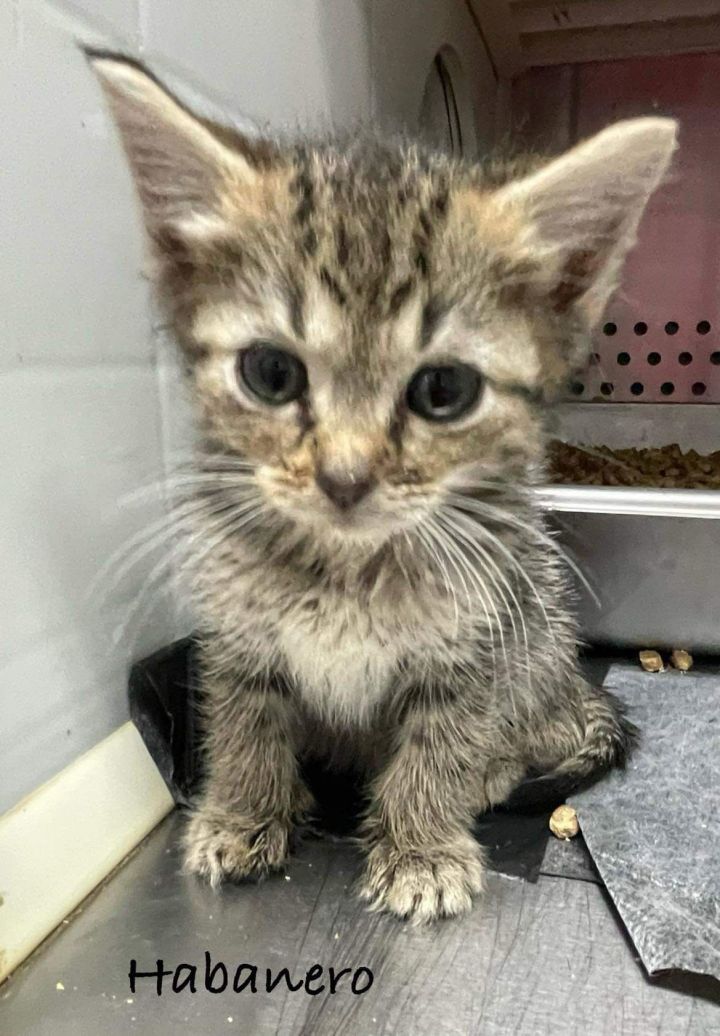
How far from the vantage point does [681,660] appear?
1.42 metres

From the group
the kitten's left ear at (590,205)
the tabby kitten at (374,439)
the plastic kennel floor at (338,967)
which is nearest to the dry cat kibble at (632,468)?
the tabby kitten at (374,439)

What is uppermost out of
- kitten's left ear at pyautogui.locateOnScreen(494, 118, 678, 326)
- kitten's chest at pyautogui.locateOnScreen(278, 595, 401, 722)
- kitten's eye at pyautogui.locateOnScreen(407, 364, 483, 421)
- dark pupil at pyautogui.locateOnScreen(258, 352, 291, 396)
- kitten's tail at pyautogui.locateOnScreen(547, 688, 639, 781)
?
kitten's left ear at pyautogui.locateOnScreen(494, 118, 678, 326)

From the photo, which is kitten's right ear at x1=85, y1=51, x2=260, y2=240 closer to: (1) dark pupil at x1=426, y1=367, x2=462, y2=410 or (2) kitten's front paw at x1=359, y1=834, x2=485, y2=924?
(1) dark pupil at x1=426, y1=367, x2=462, y2=410

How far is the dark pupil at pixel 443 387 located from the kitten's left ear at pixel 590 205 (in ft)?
0.44

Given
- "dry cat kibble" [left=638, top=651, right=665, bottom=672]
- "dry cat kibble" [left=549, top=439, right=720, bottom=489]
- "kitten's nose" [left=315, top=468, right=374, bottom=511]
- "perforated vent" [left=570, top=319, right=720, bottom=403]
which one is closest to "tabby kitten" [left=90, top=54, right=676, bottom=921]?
"kitten's nose" [left=315, top=468, right=374, bottom=511]

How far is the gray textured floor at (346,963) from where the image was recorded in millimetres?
714

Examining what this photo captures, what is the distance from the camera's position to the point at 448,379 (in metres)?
0.76

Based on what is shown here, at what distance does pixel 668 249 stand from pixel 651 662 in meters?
0.99

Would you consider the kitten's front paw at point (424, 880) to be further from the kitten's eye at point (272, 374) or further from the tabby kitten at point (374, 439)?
the kitten's eye at point (272, 374)

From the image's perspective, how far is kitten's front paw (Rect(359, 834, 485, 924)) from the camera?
2.78 ft

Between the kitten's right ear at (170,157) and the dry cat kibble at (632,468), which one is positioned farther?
the dry cat kibble at (632,468)

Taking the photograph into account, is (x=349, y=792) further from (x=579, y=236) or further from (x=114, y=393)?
(x=579, y=236)

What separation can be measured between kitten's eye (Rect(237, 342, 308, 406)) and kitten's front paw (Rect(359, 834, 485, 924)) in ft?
1.51

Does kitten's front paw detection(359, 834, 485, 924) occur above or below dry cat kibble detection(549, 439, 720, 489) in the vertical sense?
below
